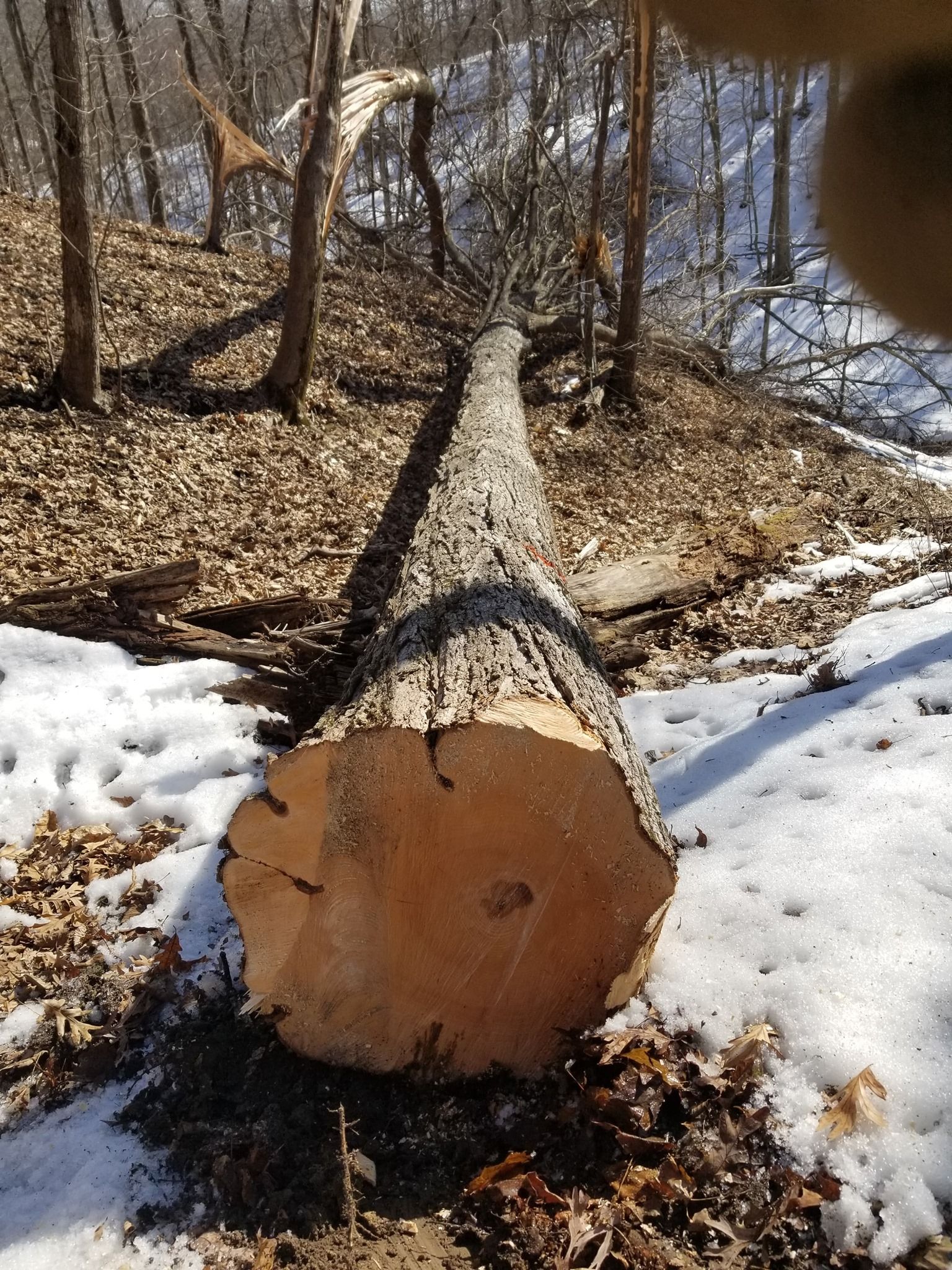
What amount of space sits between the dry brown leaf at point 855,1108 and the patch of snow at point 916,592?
395cm

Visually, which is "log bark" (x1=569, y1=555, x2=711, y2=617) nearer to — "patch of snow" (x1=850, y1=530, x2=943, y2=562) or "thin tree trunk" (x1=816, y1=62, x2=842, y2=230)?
"patch of snow" (x1=850, y1=530, x2=943, y2=562)

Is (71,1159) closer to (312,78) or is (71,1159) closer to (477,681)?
(477,681)

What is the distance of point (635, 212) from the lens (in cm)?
910

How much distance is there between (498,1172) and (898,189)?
7.43ft

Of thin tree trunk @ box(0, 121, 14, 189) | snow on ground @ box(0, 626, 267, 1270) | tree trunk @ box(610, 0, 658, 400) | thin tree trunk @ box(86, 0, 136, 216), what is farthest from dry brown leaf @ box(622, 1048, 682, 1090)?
thin tree trunk @ box(0, 121, 14, 189)

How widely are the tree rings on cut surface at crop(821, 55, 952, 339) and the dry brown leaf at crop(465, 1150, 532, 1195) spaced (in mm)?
2113

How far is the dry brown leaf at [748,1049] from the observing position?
6.91ft

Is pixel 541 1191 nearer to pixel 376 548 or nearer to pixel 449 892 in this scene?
pixel 449 892

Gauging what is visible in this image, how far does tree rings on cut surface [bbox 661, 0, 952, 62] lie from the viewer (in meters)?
0.67

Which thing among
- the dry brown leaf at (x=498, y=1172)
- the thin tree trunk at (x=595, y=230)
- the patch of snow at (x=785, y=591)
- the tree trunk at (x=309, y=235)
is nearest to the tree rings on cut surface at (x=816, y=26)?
the dry brown leaf at (x=498, y=1172)

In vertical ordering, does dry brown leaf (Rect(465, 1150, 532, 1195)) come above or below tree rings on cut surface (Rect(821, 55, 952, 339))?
below

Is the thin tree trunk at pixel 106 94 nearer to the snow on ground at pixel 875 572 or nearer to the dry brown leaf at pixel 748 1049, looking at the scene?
the snow on ground at pixel 875 572

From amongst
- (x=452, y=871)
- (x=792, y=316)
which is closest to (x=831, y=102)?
(x=452, y=871)

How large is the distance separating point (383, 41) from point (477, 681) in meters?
24.2
